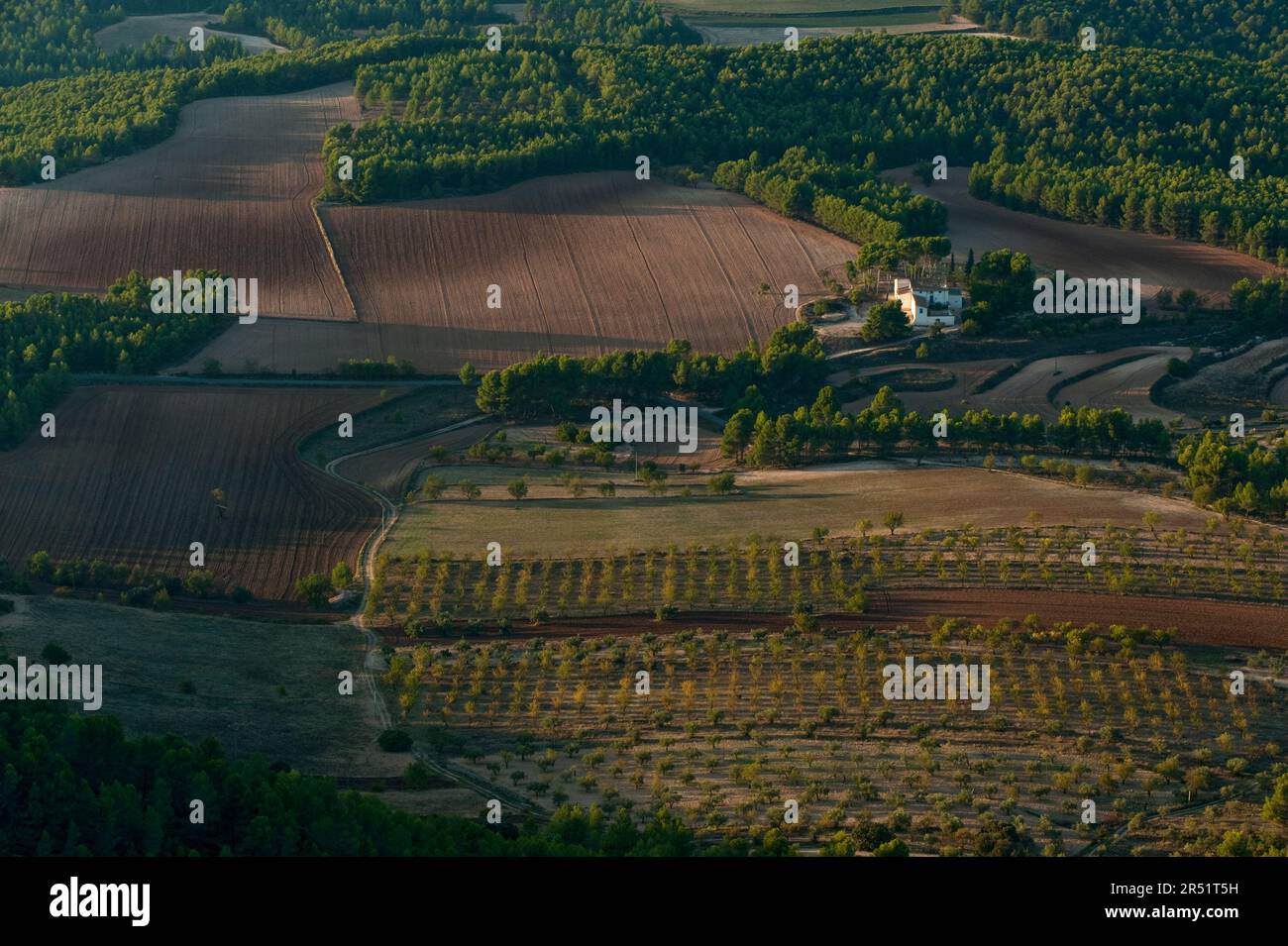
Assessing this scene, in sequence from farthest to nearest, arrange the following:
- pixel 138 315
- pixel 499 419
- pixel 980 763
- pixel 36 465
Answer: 1. pixel 138 315
2. pixel 499 419
3. pixel 36 465
4. pixel 980 763

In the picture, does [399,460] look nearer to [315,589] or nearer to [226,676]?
[315,589]

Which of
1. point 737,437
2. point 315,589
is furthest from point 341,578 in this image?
point 737,437

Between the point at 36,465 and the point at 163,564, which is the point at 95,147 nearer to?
the point at 36,465

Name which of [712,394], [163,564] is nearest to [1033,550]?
[712,394]

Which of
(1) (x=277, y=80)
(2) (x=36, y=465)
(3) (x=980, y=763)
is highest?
(1) (x=277, y=80)

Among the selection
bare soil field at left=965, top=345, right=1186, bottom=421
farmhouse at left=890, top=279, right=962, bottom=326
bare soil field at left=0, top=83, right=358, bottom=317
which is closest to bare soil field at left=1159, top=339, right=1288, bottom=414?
bare soil field at left=965, top=345, right=1186, bottom=421

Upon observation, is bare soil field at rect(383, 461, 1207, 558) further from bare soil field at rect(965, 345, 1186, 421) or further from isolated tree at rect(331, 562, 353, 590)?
bare soil field at rect(965, 345, 1186, 421)

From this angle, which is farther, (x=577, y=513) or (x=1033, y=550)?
(x=577, y=513)
